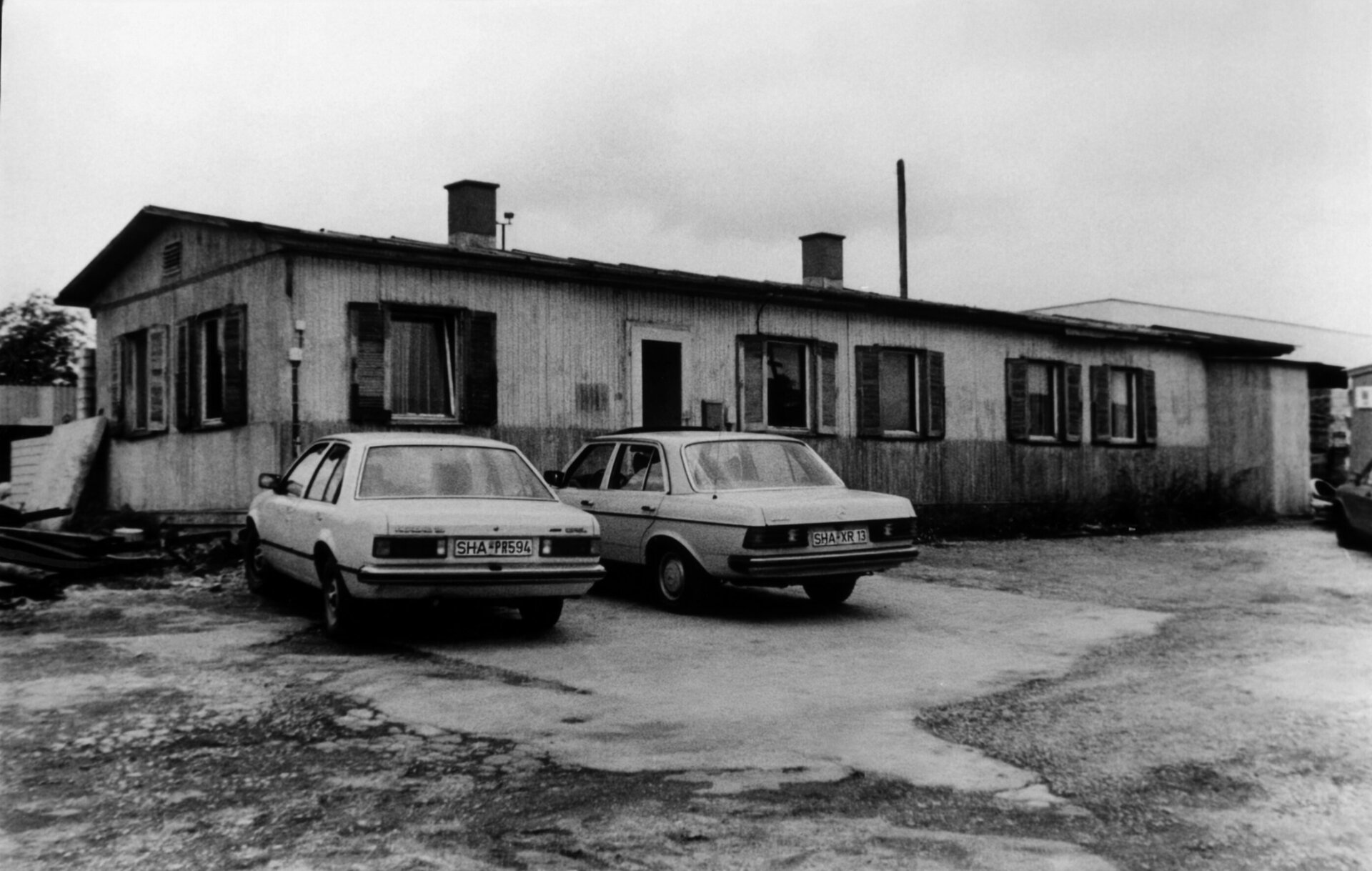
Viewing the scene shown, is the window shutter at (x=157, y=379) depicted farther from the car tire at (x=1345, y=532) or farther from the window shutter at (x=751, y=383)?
the car tire at (x=1345, y=532)

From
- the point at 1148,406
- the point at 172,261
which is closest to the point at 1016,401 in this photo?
the point at 1148,406

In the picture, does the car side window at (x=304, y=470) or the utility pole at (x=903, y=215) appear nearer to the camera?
the car side window at (x=304, y=470)

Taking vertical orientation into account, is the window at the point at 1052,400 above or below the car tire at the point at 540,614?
above

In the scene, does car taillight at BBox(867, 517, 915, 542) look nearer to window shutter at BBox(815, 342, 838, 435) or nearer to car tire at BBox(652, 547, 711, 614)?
car tire at BBox(652, 547, 711, 614)

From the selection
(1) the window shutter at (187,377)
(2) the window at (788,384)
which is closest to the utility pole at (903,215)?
(2) the window at (788,384)

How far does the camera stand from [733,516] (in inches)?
378

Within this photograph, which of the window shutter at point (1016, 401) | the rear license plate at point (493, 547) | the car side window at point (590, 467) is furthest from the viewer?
the window shutter at point (1016, 401)

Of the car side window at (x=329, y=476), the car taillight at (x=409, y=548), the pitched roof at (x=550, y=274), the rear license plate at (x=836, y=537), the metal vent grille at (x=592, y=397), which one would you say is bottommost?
the rear license plate at (x=836, y=537)

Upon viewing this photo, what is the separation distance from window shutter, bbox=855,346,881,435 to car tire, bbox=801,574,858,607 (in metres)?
7.68

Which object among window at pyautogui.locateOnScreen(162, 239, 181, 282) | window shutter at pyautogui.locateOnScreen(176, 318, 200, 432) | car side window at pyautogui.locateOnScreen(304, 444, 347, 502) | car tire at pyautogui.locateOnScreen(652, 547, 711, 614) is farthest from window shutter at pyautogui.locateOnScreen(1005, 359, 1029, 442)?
car side window at pyautogui.locateOnScreen(304, 444, 347, 502)

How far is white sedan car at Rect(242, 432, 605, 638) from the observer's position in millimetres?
8000

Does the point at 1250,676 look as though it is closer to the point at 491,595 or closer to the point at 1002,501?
the point at 491,595

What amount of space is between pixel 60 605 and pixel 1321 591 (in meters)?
11.1

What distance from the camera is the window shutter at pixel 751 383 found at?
1720cm
